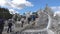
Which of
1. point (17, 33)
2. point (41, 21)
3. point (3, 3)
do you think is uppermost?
point (3, 3)

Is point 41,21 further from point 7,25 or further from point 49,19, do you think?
point 7,25

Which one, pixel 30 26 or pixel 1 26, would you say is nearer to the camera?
pixel 30 26

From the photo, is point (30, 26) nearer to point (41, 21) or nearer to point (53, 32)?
point (41, 21)

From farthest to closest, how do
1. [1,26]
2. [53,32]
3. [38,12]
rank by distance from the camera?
1. [1,26]
2. [38,12]
3. [53,32]

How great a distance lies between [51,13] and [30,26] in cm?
76

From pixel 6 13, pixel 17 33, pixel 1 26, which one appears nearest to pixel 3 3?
pixel 6 13

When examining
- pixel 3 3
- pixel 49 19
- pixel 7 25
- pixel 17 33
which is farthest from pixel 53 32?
pixel 3 3

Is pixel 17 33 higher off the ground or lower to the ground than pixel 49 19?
lower

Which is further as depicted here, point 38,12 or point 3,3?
point 3,3

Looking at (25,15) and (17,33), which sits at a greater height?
(25,15)

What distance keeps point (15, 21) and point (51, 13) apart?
114 cm

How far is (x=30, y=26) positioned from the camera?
5.76 m

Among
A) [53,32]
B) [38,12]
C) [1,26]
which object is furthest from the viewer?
[1,26]

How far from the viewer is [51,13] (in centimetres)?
546
